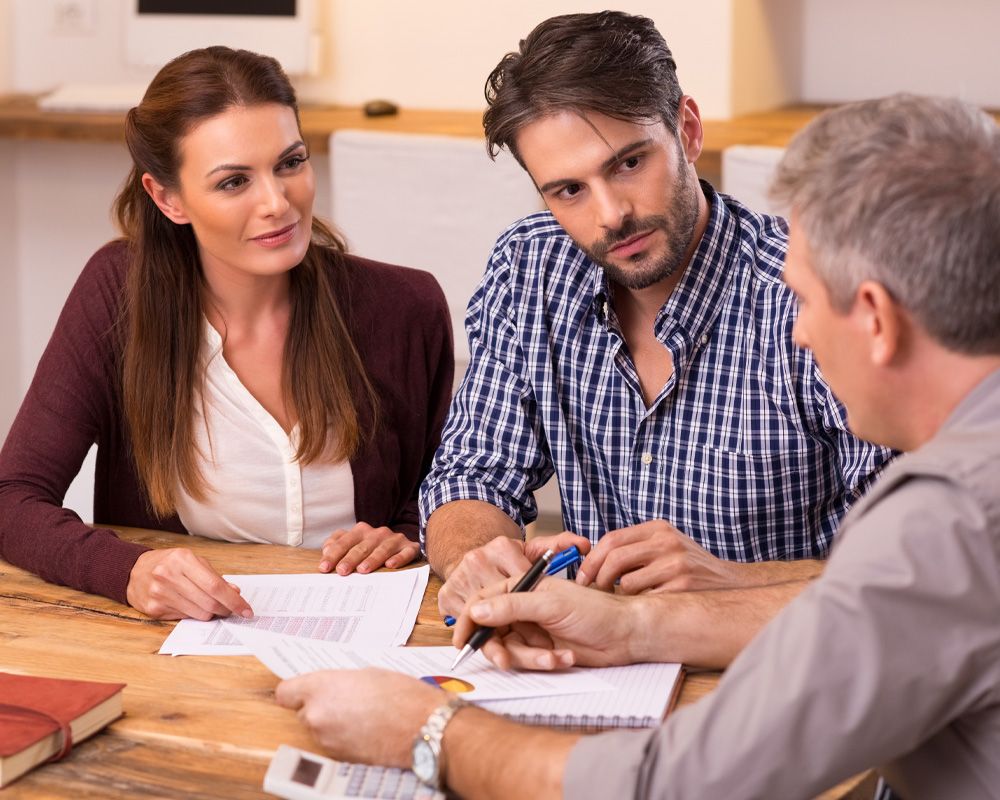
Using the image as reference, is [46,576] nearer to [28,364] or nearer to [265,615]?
[265,615]

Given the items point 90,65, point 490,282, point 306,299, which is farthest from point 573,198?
point 90,65

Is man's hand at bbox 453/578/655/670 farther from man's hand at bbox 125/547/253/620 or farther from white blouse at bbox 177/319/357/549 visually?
white blouse at bbox 177/319/357/549

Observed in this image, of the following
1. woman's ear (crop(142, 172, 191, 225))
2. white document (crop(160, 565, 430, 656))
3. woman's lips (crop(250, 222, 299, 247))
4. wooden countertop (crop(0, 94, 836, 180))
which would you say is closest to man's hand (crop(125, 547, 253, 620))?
white document (crop(160, 565, 430, 656))

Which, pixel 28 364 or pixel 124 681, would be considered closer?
pixel 124 681

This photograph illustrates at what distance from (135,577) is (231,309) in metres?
0.64

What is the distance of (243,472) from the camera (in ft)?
6.59

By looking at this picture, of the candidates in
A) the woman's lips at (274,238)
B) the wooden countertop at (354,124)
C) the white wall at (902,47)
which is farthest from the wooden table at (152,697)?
the white wall at (902,47)

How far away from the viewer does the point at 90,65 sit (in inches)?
162

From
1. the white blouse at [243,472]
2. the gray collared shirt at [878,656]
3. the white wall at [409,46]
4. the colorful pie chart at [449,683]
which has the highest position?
the white wall at [409,46]

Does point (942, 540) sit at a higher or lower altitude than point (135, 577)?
higher

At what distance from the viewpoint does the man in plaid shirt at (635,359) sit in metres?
1.70

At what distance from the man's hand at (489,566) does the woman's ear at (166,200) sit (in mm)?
866

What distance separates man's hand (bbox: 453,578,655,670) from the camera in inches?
51.0

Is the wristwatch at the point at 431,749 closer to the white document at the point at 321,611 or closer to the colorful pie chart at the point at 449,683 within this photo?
the colorful pie chart at the point at 449,683
